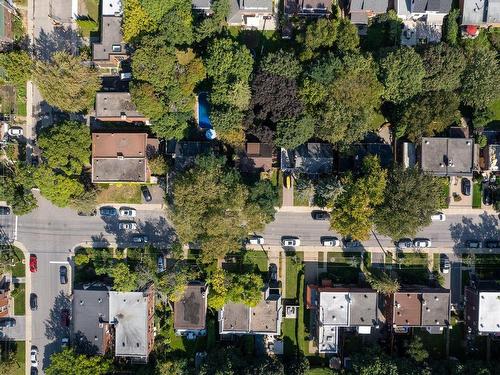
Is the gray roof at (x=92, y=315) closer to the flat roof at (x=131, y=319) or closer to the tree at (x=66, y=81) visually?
the flat roof at (x=131, y=319)

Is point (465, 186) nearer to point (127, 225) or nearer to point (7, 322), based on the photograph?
point (127, 225)

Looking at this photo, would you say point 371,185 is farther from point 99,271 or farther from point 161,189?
point 99,271

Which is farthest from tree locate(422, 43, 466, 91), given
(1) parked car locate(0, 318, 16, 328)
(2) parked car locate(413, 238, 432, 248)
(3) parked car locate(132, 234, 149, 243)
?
(1) parked car locate(0, 318, 16, 328)

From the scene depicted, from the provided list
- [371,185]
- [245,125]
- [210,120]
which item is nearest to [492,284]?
[371,185]

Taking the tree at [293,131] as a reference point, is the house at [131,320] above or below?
below

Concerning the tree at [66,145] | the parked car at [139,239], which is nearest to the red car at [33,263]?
the tree at [66,145]

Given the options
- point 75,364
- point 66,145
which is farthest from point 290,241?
point 75,364
